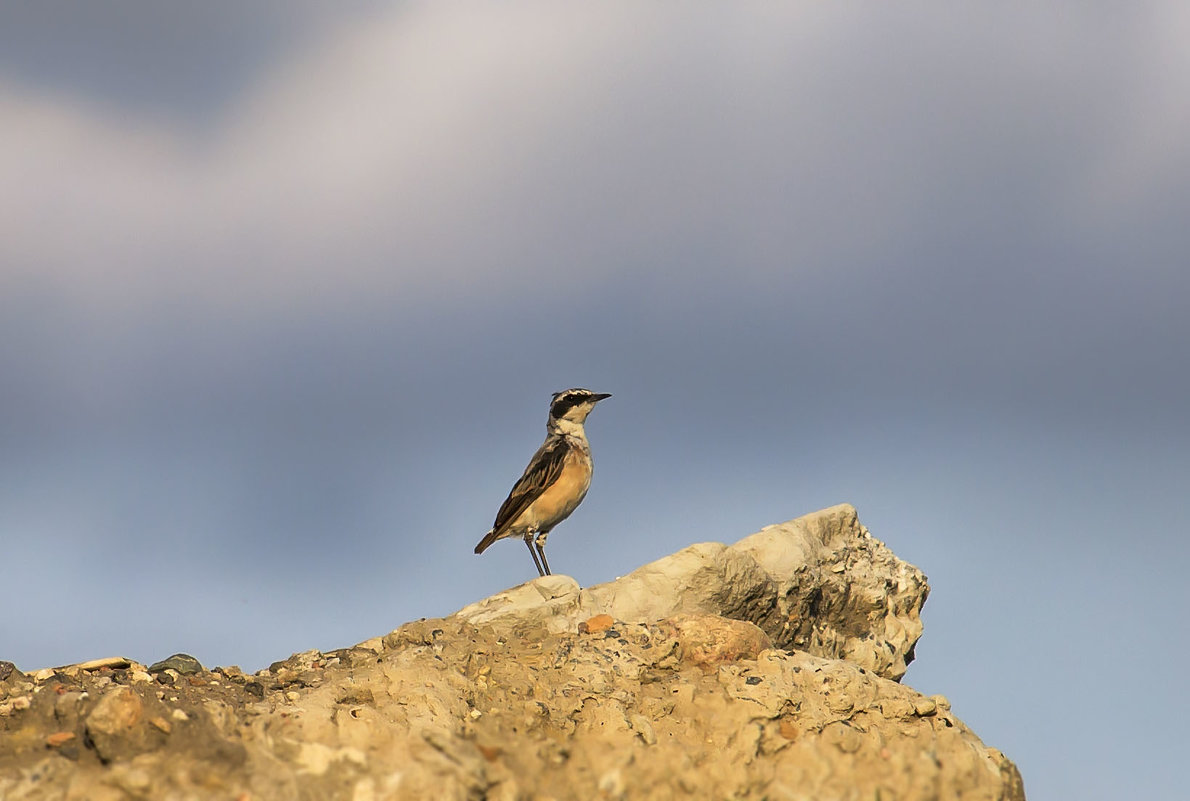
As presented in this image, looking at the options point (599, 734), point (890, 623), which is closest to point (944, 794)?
point (599, 734)

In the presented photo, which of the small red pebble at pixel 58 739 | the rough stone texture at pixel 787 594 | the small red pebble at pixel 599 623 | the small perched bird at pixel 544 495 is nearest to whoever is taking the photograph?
the small red pebble at pixel 58 739

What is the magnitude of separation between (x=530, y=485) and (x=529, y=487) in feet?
0.11

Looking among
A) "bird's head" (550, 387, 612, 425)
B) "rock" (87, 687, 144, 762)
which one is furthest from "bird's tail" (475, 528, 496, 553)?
"rock" (87, 687, 144, 762)

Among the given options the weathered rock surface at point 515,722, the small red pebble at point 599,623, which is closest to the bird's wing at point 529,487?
the weathered rock surface at point 515,722

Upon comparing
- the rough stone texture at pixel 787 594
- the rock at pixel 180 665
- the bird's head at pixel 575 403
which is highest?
the bird's head at pixel 575 403

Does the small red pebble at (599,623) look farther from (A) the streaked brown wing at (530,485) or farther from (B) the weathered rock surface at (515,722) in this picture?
(A) the streaked brown wing at (530,485)

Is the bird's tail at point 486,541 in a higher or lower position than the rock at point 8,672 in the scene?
lower

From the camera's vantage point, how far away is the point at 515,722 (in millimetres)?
8195

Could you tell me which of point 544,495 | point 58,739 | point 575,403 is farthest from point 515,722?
point 575,403

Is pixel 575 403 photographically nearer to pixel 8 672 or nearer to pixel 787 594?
pixel 787 594

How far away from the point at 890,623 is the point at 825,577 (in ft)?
3.95

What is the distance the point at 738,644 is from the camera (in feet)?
30.9

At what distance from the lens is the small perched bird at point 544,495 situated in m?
15.0

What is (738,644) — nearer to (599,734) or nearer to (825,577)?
(599,734)
